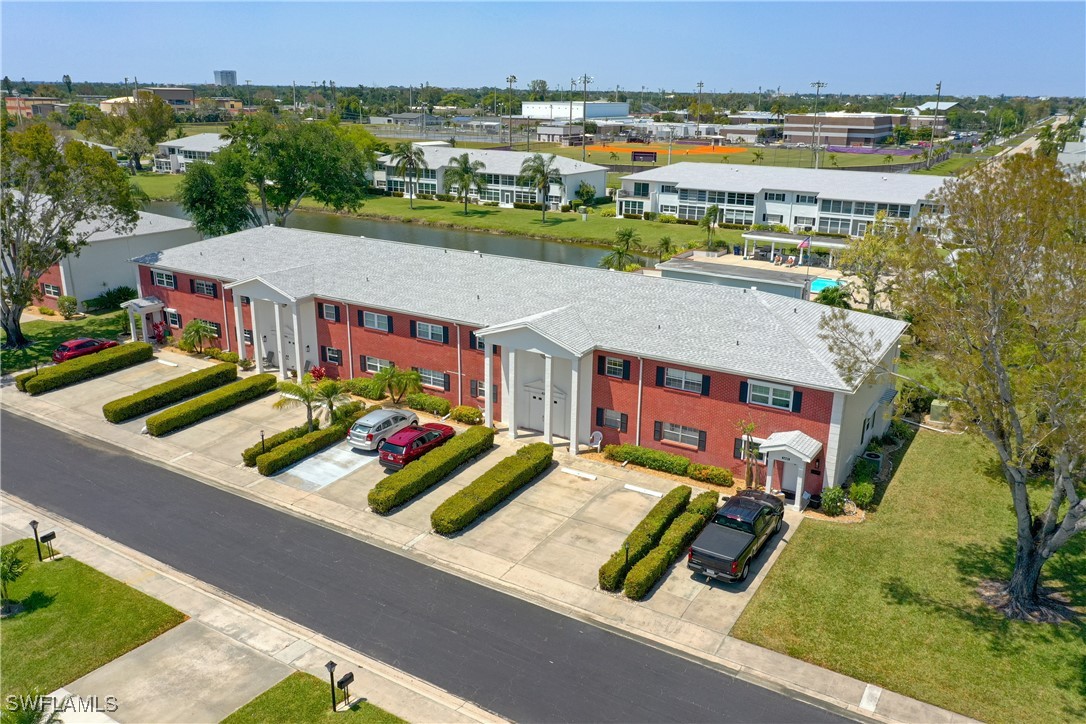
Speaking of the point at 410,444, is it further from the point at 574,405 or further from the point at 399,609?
the point at 399,609

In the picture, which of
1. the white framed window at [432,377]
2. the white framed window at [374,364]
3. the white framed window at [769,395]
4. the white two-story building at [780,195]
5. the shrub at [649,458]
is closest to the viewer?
the white framed window at [769,395]

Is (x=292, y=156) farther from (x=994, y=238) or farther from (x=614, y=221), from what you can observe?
(x=994, y=238)

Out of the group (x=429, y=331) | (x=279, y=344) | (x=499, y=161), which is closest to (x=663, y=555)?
(x=429, y=331)

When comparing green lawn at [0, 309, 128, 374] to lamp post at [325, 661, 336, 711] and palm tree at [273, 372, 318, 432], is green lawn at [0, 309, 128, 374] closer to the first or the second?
palm tree at [273, 372, 318, 432]

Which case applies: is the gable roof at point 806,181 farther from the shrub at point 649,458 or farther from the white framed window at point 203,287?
the white framed window at point 203,287

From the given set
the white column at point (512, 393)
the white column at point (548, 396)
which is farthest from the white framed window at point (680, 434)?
the white column at point (512, 393)

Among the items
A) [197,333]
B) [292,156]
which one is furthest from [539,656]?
[292,156]
